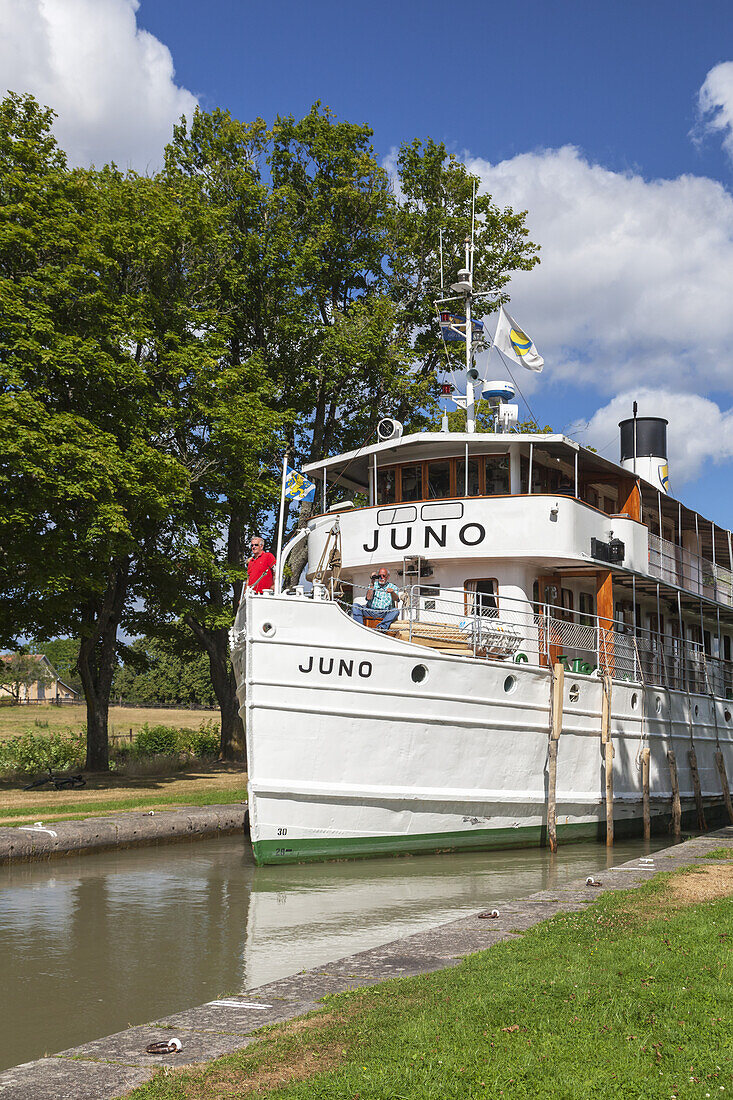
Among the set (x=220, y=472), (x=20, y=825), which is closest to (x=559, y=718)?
(x=20, y=825)

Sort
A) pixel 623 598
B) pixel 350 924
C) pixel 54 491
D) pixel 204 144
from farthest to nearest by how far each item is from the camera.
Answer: pixel 204 144 < pixel 623 598 < pixel 54 491 < pixel 350 924

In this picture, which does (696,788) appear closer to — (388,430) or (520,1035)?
(388,430)

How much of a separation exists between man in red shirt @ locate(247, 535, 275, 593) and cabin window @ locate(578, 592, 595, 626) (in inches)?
287

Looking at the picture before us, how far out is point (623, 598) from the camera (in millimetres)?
22672

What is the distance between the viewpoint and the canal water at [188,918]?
7.67m

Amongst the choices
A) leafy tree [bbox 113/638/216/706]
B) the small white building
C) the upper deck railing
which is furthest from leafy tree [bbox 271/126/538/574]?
the small white building

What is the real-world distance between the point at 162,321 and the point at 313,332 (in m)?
6.35

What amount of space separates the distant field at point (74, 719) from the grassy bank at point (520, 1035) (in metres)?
40.8

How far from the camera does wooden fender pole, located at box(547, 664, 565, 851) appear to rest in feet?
53.5

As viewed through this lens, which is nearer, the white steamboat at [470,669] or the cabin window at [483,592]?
the white steamboat at [470,669]

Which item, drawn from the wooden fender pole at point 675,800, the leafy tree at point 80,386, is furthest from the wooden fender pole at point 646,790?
the leafy tree at point 80,386

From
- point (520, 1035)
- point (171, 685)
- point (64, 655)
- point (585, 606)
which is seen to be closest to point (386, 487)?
point (585, 606)

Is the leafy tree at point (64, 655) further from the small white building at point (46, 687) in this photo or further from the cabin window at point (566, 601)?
the cabin window at point (566, 601)

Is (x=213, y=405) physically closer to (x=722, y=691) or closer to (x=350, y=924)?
(x=722, y=691)
